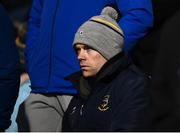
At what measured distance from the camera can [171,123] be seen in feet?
8.96

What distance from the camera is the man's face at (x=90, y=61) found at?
4.23 m

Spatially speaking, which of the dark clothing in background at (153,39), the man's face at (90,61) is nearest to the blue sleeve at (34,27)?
the man's face at (90,61)

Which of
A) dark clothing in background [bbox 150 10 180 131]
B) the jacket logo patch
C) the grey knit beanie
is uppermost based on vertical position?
dark clothing in background [bbox 150 10 180 131]

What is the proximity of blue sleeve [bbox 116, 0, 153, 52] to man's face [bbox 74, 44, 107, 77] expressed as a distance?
211mm

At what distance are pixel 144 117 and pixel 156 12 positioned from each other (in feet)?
3.33

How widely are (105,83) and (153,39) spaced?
51 cm

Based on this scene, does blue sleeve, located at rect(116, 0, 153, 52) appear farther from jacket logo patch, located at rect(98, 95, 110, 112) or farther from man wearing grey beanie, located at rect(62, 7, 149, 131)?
jacket logo patch, located at rect(98, 95, 110, 112)

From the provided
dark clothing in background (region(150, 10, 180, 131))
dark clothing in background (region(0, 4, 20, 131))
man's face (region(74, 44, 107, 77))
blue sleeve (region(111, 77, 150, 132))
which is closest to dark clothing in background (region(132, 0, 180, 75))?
man's face (region(74, 44, 107, 77))

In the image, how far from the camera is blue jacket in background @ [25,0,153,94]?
4445 mm

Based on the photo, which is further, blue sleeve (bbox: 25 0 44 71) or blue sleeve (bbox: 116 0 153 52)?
blue sleeve (bbox: 25 0 44 71)

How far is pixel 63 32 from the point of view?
4625 mm

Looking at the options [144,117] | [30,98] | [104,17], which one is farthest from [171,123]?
[30,98]

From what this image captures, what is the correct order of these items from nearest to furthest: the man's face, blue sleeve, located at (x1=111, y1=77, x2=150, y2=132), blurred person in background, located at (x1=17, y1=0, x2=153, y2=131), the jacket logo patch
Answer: blue sleeve, located at (x1=111, y1=77, x2=150, y2=132), the jacket logo patch, the man's face, blurred person in background, located at (x1=17, y1=0, x2=153, y2=131)

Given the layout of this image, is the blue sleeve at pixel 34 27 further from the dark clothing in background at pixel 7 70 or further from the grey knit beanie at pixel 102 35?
the grey knit beanie at pixel 102 35
